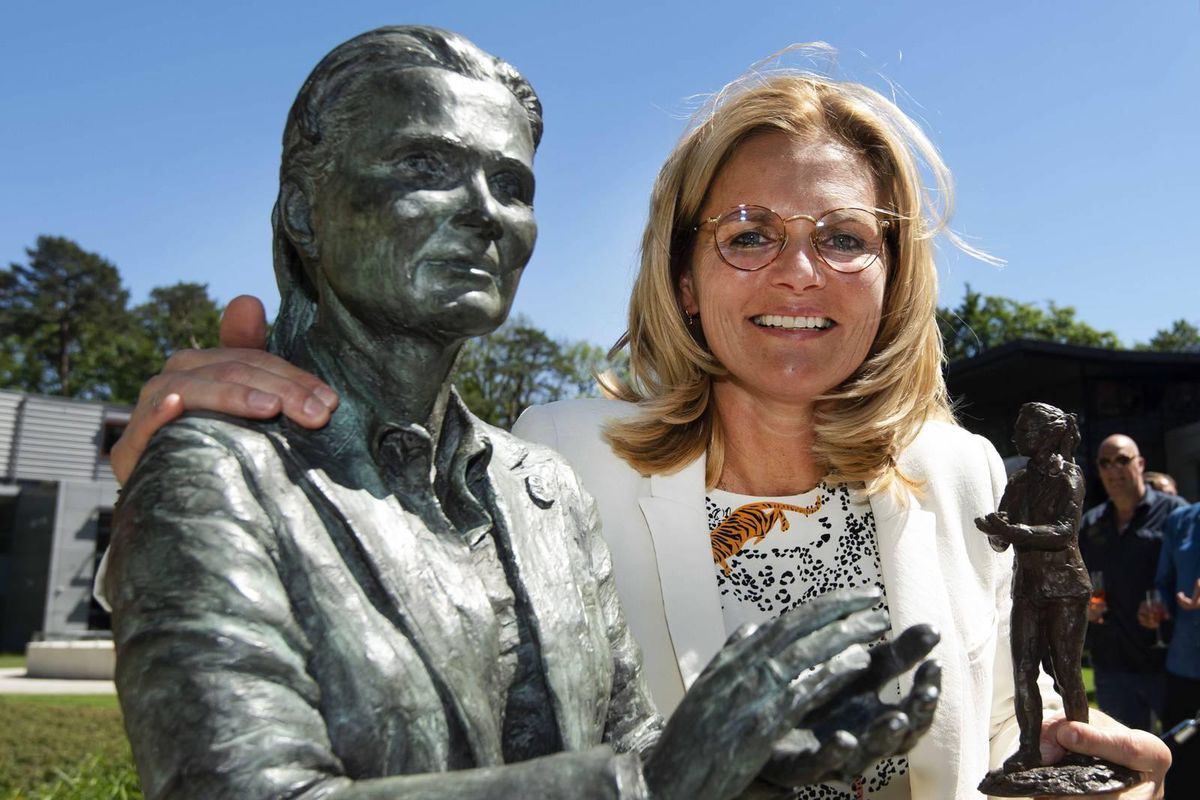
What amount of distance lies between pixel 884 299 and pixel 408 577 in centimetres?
211

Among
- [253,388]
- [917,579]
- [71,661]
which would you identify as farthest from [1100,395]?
[253,388]

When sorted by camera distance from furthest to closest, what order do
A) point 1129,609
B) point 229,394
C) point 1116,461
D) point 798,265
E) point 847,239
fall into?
1. point 1129,609
2. point 1116,461
3. point 847,239
4. point 798,265
5. point 229,394

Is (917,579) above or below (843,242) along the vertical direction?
below

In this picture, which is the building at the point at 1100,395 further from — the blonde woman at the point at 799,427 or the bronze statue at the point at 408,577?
the bronze statue at the point at 408,577

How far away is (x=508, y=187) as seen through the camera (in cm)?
180

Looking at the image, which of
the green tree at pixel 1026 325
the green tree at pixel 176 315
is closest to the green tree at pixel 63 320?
the green tree at pixel 176 315

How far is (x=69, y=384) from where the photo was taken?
57250mm

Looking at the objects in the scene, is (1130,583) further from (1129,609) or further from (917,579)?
(917,579)

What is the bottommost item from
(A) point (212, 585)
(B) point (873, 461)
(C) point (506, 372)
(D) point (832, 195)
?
(A) point (212, 585)

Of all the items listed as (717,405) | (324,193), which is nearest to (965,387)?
(717,405)

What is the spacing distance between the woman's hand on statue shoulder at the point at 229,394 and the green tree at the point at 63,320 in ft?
191

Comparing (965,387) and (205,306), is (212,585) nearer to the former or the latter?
(965,387)

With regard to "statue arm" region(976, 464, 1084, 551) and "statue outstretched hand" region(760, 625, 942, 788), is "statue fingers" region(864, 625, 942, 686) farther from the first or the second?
"statue arm" region(976, 464, 1084, 551)

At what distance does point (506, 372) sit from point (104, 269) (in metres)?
32.5
